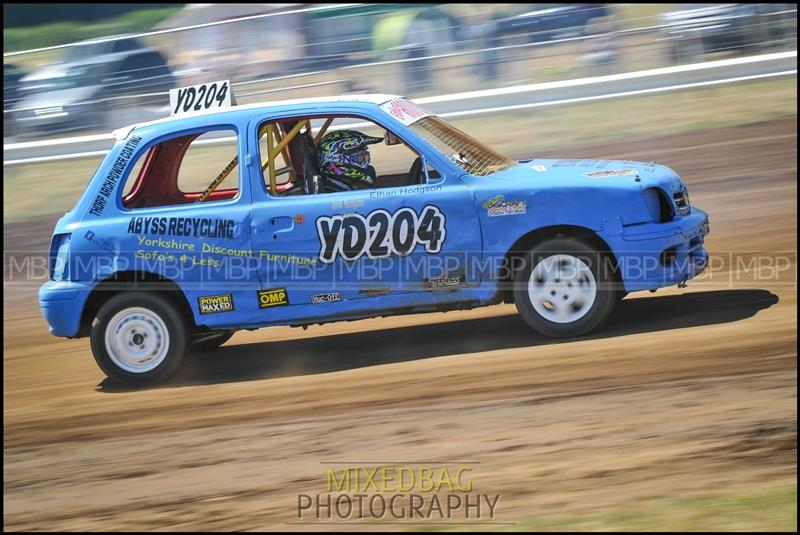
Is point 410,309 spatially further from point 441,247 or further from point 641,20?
point 641,20

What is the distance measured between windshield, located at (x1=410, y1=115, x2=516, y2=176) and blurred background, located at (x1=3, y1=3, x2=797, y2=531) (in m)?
1.26

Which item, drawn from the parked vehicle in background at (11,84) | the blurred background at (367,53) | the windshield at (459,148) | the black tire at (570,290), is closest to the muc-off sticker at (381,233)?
the windshield at (459,148)

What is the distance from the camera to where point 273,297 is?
7336mm

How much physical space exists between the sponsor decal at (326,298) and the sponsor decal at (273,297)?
0.65 ft

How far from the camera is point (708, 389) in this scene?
6.21m

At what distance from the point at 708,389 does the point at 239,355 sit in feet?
12.6

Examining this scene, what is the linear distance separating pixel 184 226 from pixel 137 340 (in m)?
0.94

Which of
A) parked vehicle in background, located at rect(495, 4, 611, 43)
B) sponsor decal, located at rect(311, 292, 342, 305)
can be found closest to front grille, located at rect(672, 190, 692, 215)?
sponsor decal, located at rect(311, 292, 342, 305)

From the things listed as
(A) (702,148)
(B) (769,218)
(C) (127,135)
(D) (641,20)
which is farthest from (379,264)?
(D) (641,20)

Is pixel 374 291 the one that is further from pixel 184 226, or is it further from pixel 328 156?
pixel 184 226

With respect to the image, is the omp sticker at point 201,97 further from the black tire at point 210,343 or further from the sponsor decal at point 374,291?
the black tire at point 210,343

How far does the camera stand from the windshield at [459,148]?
7.24m

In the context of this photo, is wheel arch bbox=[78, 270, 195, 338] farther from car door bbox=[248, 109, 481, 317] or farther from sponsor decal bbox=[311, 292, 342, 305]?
sponsor decal bbox=[311, 292, 342, 305]

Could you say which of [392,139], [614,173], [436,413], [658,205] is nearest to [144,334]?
[392,139]
